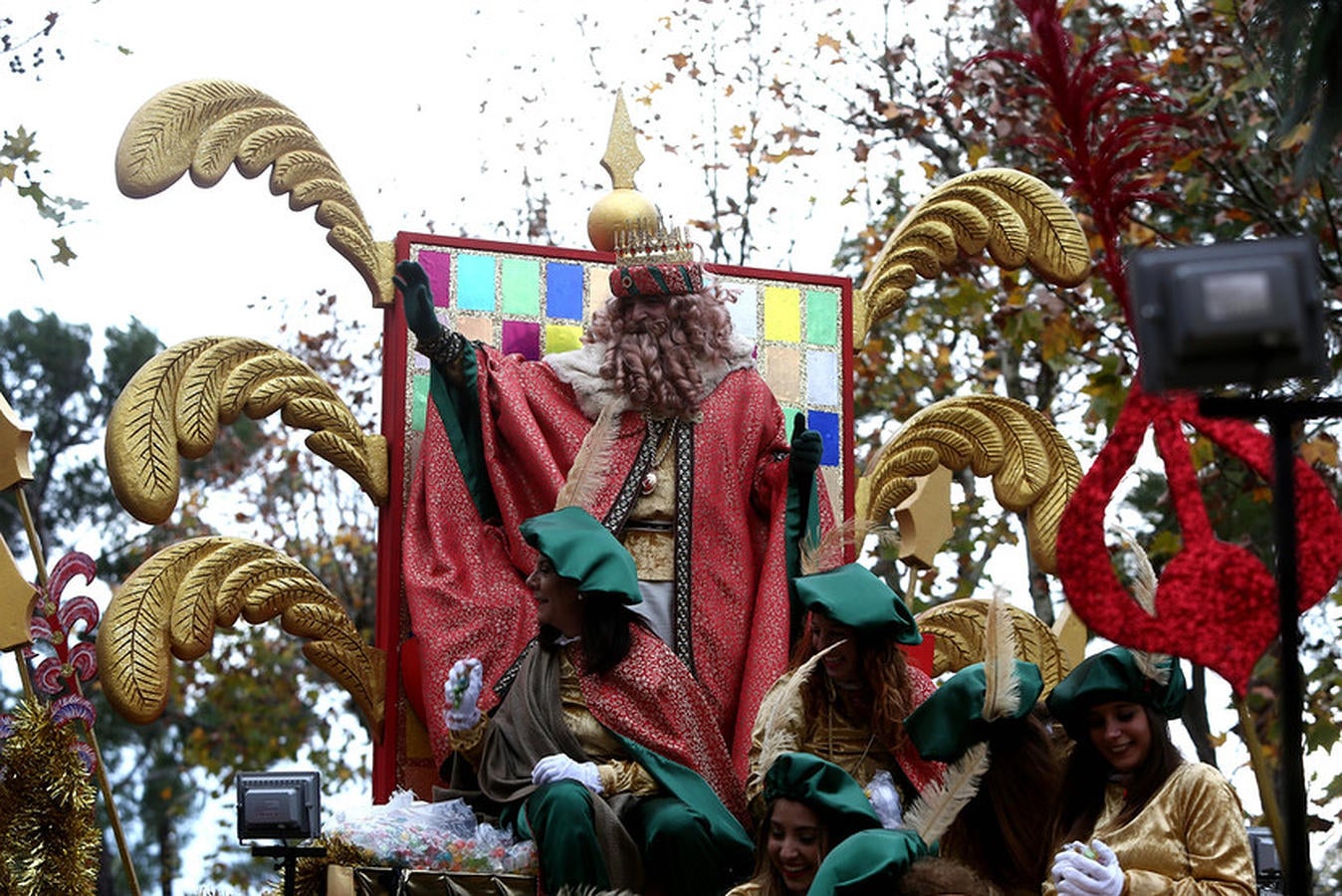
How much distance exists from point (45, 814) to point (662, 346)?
3.05 metres

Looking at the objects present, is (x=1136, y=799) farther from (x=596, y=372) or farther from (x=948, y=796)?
(x=596, y=372)

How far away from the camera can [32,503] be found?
76.7ft

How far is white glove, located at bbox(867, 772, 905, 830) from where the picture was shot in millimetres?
7395

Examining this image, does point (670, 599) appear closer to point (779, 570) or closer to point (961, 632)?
point (779, 570)

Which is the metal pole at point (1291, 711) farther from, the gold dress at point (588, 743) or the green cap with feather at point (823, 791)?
the gold dress at point (588, 743)

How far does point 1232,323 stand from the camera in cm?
431

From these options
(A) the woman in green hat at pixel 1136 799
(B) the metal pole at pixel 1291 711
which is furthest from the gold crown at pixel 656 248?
(B) the metal pole at pixel 1291 711

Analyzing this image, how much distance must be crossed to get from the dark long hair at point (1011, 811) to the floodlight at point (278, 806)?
6.85ft

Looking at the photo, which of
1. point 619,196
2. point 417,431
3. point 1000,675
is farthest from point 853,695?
point 619,196

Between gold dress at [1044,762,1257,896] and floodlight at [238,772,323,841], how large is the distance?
97.8 inches

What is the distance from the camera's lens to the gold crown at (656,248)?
30.8ft

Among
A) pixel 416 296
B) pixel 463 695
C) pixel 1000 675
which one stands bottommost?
pixel 463 695

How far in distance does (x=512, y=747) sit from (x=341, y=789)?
12.4m

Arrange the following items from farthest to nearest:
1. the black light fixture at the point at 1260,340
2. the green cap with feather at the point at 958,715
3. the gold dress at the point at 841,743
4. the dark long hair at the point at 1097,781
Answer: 1. the gold dress at the point at 841,743
2. the green cap with feather at the point at 958,715
3. the dark long hair at the point at 1097,781
4. the black light fixture at the point at 1260,340
